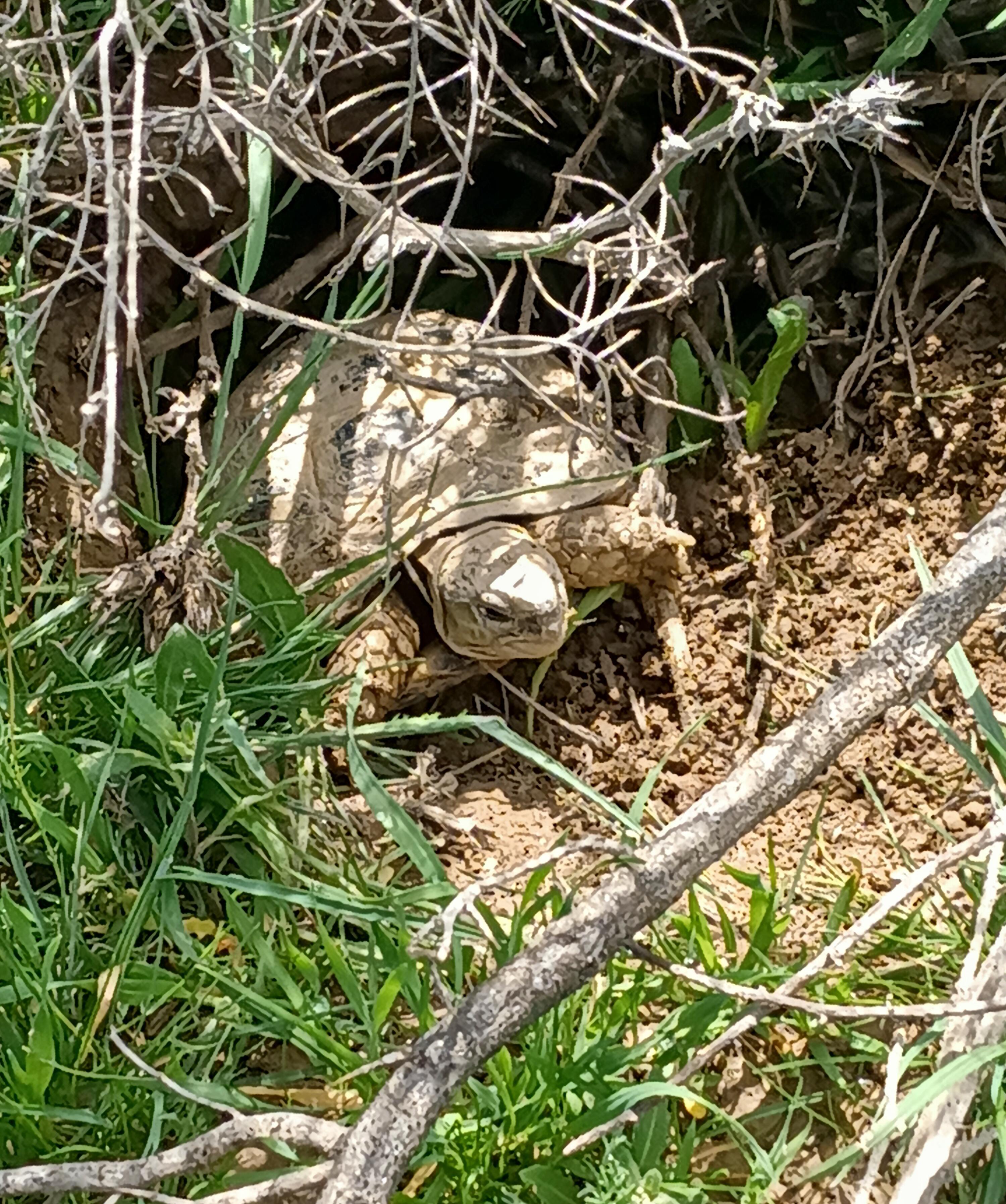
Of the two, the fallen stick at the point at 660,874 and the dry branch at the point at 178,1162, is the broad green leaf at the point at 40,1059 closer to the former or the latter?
the dry branch at the point at 178,1162

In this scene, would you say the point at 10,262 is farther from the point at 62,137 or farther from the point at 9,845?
the point at 9,845

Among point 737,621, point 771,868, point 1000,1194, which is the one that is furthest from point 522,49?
point 1000,1194

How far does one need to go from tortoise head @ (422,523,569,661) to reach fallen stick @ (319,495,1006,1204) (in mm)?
569

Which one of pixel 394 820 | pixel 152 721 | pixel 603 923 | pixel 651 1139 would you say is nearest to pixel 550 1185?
pixel 651 1139

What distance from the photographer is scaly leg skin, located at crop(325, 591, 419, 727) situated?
6.02 ft

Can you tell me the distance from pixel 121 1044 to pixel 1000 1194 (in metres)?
1.07

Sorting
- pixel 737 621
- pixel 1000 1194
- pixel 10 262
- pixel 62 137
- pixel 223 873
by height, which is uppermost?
pixel 62 137

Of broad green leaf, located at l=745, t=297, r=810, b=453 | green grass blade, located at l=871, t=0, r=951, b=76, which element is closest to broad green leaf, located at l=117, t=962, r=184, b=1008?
broad green leaf, located at l=745, t=297, r=810, b=453

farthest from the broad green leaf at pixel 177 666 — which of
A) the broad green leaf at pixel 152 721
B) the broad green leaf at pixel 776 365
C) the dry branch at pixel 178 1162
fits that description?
the broad green leaf at pixel 776 365

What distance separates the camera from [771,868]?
1.55m

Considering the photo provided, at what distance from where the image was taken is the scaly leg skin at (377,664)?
184cm

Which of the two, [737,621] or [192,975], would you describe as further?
[737,621]

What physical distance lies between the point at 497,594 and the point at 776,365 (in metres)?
0.63

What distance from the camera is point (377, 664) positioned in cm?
187
